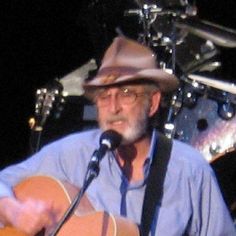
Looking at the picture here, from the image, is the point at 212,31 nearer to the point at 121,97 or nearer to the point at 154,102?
the point at 154,102

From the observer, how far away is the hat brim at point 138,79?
12.1ft

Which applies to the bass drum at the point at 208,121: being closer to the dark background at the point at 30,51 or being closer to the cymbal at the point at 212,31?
the cymbal at the point at 212,31

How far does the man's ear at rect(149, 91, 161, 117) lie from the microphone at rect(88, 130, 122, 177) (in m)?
0.47

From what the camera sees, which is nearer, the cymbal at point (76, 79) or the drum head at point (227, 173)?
the drum head at point (227, 173)

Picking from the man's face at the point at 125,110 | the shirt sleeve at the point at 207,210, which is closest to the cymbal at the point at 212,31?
the man's face at the point at 125,110

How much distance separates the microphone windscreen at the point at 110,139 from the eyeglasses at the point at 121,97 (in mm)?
333

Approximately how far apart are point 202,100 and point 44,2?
67.4 inches

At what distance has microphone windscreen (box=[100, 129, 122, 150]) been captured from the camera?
126 inches

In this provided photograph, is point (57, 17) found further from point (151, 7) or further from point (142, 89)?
point (142, 89)

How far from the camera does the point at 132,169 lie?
3699 mm

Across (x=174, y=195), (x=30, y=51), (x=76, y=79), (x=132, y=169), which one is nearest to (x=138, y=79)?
(x=132, y=169)

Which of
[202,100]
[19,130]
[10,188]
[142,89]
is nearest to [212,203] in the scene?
[142,89]

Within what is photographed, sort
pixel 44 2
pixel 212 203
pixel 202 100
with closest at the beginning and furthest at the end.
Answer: pixel 212 203, pixel 202 100, pixel 44 2

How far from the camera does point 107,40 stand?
5633mm
